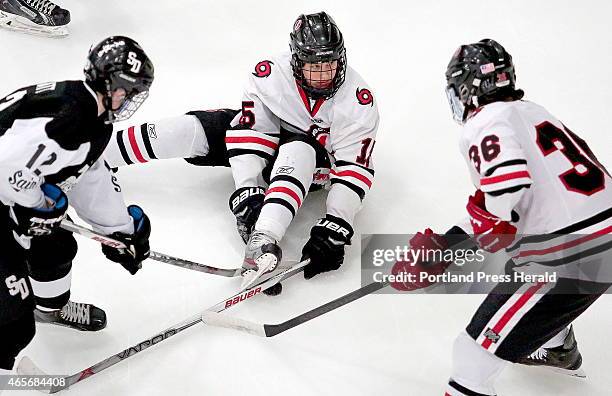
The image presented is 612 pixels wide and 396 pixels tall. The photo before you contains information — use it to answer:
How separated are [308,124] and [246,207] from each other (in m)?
0.44

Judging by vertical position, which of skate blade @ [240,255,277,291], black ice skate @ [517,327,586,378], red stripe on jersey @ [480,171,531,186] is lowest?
black ice skate @ [517,327,586,378]

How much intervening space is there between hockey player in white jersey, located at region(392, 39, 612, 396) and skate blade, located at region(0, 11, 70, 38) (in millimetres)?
2670

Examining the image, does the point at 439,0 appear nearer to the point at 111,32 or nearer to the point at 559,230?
the point at 111,32

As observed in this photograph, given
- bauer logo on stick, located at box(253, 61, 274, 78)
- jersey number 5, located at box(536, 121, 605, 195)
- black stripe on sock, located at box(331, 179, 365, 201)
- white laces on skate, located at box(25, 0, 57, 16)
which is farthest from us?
white laces on skate, located at box(25, 0, 57, 16)

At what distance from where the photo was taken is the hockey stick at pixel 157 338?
8.95 feet

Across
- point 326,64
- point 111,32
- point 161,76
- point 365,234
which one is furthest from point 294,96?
point 111,32

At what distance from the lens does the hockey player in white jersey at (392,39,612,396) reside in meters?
2.35

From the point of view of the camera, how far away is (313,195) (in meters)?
3.66

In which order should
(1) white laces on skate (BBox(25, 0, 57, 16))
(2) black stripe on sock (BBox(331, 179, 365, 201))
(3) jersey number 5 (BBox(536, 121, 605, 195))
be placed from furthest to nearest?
(1) white laces on skate (BBox(25, 0, 57, 16))
(2) black stripe on sock (BBox(331, 179, 365, 201))
(3) jersey number 5 (BBox(536, 121, 605, 195))

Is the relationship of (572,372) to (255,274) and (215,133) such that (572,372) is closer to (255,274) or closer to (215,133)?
(255,274)

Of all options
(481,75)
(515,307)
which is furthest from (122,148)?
(515,307)

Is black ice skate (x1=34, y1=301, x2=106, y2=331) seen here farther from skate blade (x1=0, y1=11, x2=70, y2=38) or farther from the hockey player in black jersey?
skate blade (x1=0, y1=11, x2=70, y2=38)
